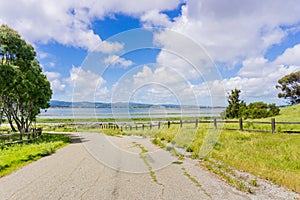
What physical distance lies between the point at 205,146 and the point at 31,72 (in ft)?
55.7

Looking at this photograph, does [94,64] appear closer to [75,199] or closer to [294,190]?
[75,199]

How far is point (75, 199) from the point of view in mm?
5703

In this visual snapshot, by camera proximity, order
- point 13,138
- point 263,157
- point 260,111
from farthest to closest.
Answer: point 260,111
point 13,138
point 263,157

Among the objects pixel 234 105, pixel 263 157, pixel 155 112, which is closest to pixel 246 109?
pixel 234 105

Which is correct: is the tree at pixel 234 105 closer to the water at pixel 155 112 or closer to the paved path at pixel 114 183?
the water at pixel 155 112

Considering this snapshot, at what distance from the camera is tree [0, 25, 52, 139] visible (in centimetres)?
1830

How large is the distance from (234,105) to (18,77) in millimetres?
44277

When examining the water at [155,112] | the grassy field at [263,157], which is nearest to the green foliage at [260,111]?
the water at [155,112]

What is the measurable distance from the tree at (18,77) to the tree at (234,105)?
39294 mm

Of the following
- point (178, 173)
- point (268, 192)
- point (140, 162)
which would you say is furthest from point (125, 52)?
point (268, 192)

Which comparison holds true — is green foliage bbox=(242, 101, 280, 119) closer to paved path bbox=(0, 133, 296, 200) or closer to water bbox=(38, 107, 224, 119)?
water bbox=(38, 107, 224, 119)

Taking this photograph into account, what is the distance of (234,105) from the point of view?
52469mm

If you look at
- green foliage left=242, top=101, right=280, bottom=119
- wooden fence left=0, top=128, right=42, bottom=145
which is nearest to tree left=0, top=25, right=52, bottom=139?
wooden fence left=0, top=128, right=42, bottom=145

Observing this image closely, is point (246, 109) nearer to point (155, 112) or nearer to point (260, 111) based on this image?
point (260, 111)
